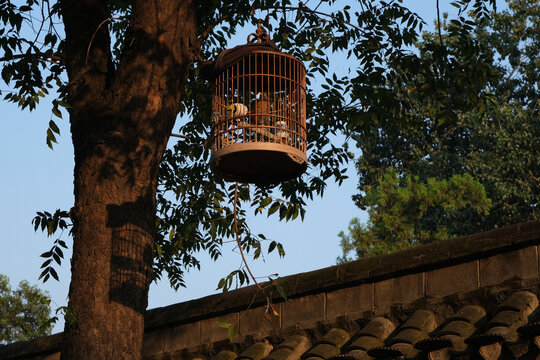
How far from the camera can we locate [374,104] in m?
8.78

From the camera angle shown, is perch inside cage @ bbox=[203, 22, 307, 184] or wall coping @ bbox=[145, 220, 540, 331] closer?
wall coping @ bbox=[145, 220, 540, 331]

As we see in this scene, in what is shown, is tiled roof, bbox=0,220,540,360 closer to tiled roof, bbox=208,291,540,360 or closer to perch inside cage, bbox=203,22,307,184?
tiled roof, bbox=208,291,540,360

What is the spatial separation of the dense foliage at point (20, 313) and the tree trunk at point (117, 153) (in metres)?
22.7

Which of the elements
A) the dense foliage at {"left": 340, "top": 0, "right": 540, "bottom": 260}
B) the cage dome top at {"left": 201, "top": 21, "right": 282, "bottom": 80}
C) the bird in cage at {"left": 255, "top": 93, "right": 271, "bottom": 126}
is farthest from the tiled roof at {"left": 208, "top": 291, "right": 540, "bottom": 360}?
the dense foliage at {"left": 340, "top": 0, "right": 540, "bottom": 260}

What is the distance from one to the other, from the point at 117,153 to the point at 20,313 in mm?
24384

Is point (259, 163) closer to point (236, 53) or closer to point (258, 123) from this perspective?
point (258, 123)

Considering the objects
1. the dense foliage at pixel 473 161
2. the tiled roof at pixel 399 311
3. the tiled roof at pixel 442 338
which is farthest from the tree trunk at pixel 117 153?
the dense foliage at pixel 473 161

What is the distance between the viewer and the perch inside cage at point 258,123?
18.6 ft

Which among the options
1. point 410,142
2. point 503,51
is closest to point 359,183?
point 410,142

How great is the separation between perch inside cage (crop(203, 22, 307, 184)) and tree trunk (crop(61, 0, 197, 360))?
38cm

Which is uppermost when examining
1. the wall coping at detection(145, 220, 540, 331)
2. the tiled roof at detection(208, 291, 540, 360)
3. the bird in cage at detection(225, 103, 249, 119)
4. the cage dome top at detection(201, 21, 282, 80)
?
the cage dome top at detection(201, 21, 282, 80)

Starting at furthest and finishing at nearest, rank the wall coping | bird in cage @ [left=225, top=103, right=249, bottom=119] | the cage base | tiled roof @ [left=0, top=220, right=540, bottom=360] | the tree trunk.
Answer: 1. bird in cage @ [left=225, top=103, right=249, bottom=119]
2. the cage base
3. the wall coping
4. the tree trunk
5. tiled roof @ [left=0, top=220, right=540, bottom=360]

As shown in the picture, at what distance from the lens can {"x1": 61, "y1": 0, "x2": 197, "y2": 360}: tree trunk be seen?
16.4ft

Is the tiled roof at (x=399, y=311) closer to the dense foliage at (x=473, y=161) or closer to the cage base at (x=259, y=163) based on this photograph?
the cage base at (x=259, y=163)
